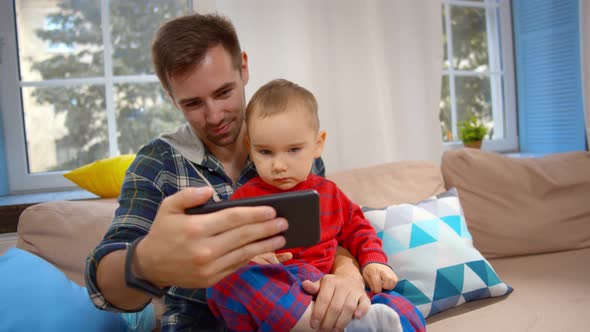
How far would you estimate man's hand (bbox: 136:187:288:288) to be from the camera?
0.72m

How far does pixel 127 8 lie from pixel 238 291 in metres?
2.10

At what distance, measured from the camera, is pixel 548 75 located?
331cm

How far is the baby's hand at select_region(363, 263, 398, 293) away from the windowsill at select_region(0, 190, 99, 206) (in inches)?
59.9

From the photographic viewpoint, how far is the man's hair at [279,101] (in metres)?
1.11

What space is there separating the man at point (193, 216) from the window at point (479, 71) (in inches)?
86.0

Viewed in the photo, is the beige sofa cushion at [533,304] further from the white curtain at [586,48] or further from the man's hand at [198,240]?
the white curtain at [586,48]

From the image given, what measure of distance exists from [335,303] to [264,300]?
150 millimetres

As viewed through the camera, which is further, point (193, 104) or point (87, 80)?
point (87, 80)

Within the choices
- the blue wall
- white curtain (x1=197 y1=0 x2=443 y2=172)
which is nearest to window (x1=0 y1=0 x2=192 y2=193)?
white curtain (x1=197 y1=0 x2=443 y2=172)

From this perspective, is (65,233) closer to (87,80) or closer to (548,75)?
(87,80)

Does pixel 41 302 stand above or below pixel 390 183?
below

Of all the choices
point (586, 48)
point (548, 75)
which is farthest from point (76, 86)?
point (548, 75)

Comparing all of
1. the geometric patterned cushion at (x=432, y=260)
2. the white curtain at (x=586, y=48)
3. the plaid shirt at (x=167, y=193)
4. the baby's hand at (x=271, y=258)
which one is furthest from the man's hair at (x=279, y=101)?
A: the white curtain at (x=586, y=48)

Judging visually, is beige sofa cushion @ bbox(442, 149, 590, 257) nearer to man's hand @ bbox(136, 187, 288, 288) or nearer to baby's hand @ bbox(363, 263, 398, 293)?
baby's hand @ bbox(363, 263, 398, 293)
